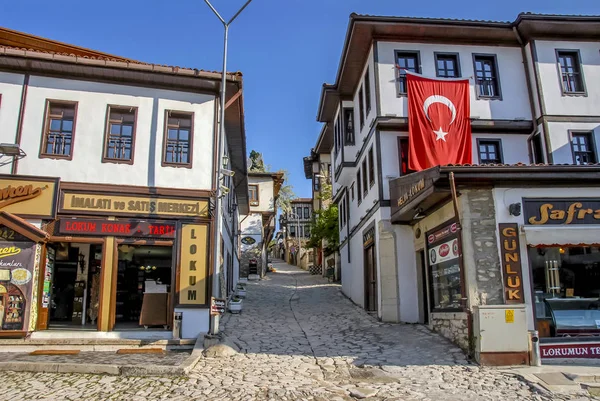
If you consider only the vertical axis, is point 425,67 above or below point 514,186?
above

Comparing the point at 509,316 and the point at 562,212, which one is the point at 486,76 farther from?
the point at 509,316

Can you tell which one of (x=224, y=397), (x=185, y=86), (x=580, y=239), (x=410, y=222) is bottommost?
(x=224, y=397)

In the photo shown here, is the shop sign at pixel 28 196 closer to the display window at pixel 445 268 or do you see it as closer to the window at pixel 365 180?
the display window at pixel 445 268

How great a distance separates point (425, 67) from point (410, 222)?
5.45m

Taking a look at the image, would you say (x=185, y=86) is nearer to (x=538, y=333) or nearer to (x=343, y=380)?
(x=343, y=380)

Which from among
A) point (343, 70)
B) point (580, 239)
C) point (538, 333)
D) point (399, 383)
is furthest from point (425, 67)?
point (399, 383)

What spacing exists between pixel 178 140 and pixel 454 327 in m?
8.31

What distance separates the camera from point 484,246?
396 inches

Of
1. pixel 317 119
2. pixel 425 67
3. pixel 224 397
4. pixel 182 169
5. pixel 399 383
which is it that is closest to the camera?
pixel 224 397

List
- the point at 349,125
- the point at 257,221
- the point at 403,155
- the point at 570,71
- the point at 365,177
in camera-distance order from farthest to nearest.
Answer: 1. the point at 257,221
2. the point at 349,125
3. the point at 365,177
4. the point at 570,71
5. the point at 403,155

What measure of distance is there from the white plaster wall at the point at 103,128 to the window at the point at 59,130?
137 mm

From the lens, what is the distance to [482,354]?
8.99 meters

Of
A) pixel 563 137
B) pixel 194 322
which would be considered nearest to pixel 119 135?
pixel 194 322

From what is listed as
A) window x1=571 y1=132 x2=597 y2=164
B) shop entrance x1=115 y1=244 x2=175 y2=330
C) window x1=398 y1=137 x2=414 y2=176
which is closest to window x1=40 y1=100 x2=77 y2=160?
shop entrance x1=115 y1=244 x2=175 y2=330
